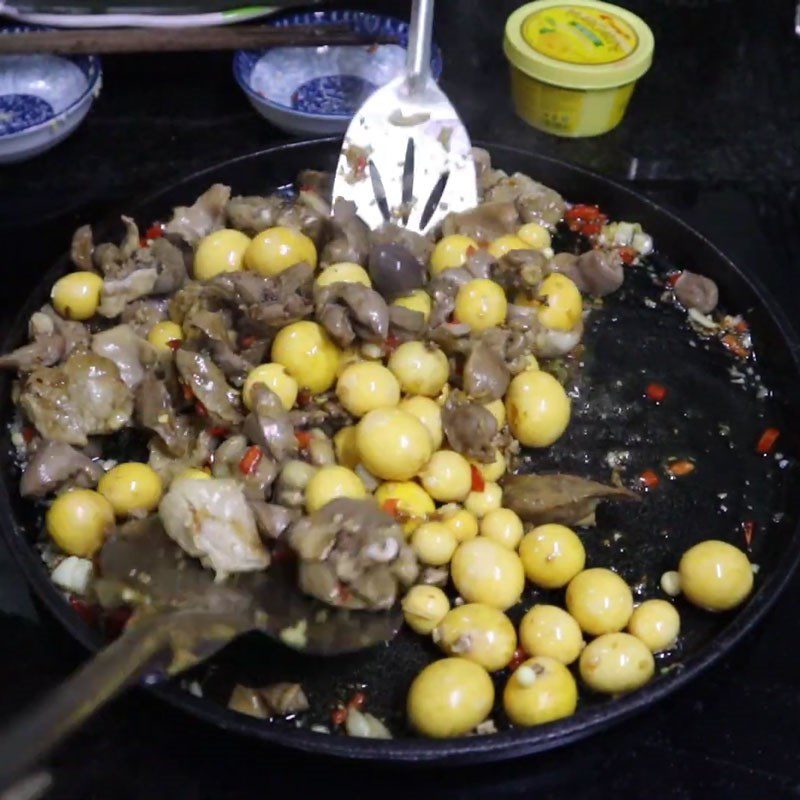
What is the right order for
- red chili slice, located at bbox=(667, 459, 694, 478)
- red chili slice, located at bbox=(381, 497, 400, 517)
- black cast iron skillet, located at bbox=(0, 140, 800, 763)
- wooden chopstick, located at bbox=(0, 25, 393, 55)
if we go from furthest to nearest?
wooden chopstick, located at bbox=(0, 25, 393, 55), red chili slice, located at bbox=(667, 459, 694, 478), red chili slice, located at bbox=(381, 497, 400, 517), black cast iron skillet, located at bbox=(0, 140, 800, 763)

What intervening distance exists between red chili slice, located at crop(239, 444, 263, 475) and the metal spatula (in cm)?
49

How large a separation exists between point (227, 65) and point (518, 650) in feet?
4.74

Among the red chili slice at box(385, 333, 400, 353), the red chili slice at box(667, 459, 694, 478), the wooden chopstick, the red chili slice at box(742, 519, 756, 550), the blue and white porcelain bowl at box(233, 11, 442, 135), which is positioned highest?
the wooden chopstick

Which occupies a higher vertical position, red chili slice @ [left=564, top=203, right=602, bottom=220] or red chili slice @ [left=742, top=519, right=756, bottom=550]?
red chili slice @ [left=564, top=203, right=602, bottom=220]

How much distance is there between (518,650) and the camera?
110cm

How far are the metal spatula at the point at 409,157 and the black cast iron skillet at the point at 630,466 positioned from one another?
95 millimetres

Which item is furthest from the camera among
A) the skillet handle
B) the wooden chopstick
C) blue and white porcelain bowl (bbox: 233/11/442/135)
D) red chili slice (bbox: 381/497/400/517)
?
blue and white porcelain bowl (bbox: 233/11/442/135)

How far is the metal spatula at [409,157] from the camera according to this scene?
1534mm

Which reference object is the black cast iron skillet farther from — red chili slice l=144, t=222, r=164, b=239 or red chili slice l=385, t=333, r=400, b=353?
red chili slice l=385, t=333, r=400, b=353

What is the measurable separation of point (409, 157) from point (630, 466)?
0.61 meters

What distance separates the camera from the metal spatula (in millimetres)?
1534

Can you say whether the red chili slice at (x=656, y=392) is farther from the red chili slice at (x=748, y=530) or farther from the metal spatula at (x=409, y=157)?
the metal spatula at (x=409, y=157)

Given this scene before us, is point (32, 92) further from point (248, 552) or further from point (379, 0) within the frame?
point (248, 552)

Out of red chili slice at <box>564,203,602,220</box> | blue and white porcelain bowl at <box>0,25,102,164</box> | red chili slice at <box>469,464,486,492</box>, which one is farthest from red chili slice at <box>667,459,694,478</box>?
blue and white porcelain bowl at <box>0,25,102,164</box>
